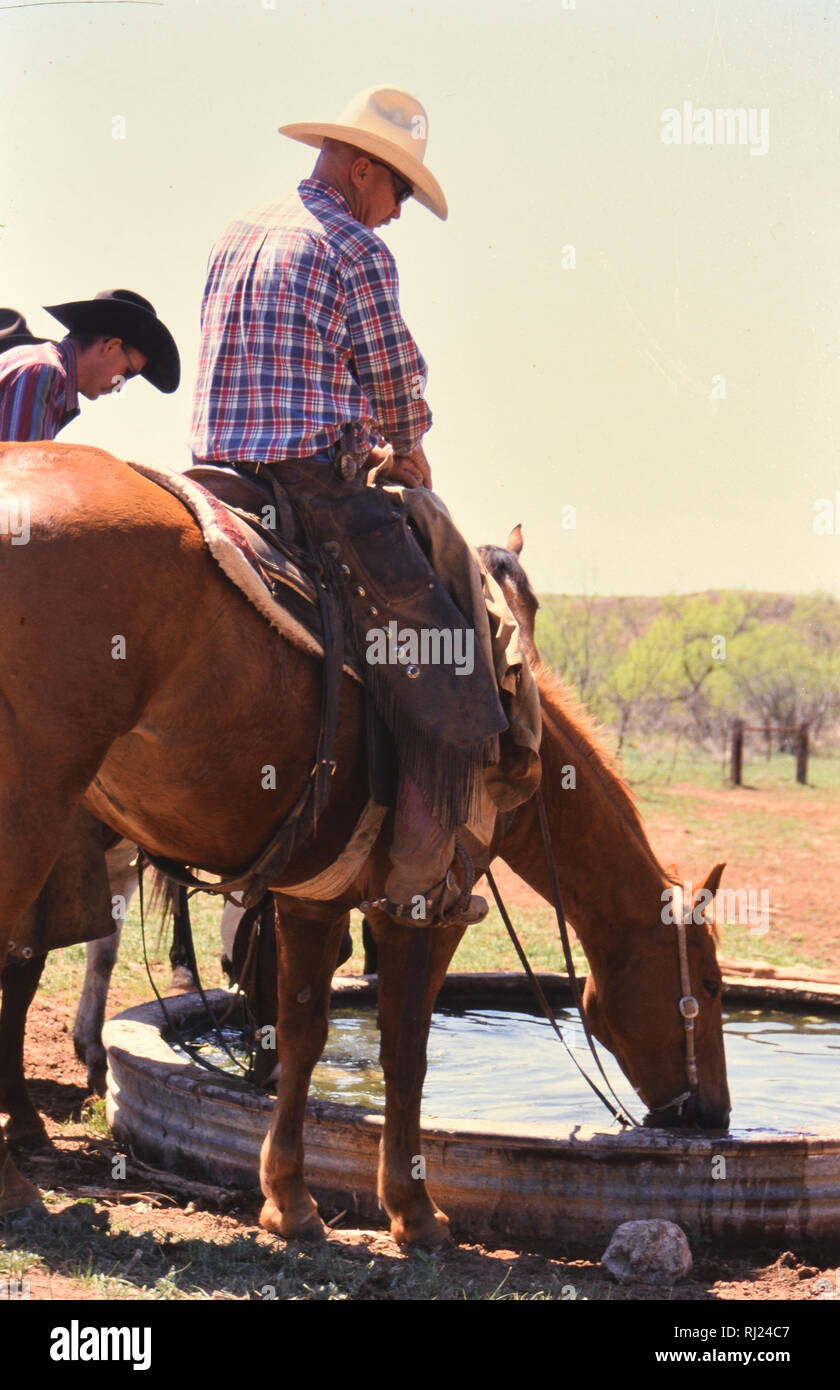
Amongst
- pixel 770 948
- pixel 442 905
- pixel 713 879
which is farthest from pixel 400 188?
pixel 770 948

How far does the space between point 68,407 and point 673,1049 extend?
3.18m

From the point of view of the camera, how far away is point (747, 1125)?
542 centimetres

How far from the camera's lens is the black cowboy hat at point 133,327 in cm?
507

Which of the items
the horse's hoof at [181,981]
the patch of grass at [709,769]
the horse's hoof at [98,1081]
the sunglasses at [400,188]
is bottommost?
the patch of grass at [709,769]

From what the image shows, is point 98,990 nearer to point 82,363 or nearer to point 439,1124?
point 439,1124

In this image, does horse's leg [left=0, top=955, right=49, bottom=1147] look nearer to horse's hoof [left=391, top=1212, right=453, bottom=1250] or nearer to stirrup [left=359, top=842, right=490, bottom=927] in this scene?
horse's hoof [left=391, top=1212, right=453, bottom=1250]

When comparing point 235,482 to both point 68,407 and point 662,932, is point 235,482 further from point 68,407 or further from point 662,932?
point 662,932

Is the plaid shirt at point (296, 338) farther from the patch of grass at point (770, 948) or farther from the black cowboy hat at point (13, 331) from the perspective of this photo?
the patch of grass at point (770, 948)

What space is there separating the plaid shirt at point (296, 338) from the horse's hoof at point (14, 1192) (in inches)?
82.7

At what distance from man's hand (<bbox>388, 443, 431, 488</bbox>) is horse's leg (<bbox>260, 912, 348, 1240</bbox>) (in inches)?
56.4

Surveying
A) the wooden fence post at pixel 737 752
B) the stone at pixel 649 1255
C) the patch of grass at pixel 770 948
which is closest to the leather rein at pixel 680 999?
the stone at pixel 649 1255

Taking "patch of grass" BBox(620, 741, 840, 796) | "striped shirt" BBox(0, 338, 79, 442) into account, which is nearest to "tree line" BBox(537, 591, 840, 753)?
"patch of grass" BBox(620, 741, 840, 796)

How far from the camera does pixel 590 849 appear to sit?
197 inches
